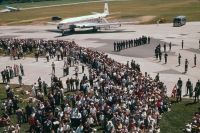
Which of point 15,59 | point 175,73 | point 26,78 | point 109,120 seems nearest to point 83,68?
point 26,78

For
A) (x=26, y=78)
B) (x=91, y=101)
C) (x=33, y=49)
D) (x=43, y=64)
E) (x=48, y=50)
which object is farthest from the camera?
(x=33, y=49)

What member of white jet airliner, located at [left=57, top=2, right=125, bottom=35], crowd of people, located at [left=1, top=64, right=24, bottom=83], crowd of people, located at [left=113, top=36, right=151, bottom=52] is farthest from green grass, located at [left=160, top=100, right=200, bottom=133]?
white jet airliner, located at [left=57, top=2, right=125, bottom=35]

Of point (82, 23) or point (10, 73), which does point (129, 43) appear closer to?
point (82, 23)

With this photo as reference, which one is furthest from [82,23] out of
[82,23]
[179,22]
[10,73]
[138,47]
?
[10,73]

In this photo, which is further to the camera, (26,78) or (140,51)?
(140,51)

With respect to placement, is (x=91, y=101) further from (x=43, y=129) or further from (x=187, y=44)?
(x=187, y=44)

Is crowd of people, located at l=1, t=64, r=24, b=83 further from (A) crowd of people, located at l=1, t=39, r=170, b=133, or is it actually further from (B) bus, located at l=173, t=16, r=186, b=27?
(B) bus, located at l=173, t=16, r=186, b=27

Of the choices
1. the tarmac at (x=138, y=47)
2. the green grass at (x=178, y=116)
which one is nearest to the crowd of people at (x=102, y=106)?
the green grass at (x=178, y=116)
